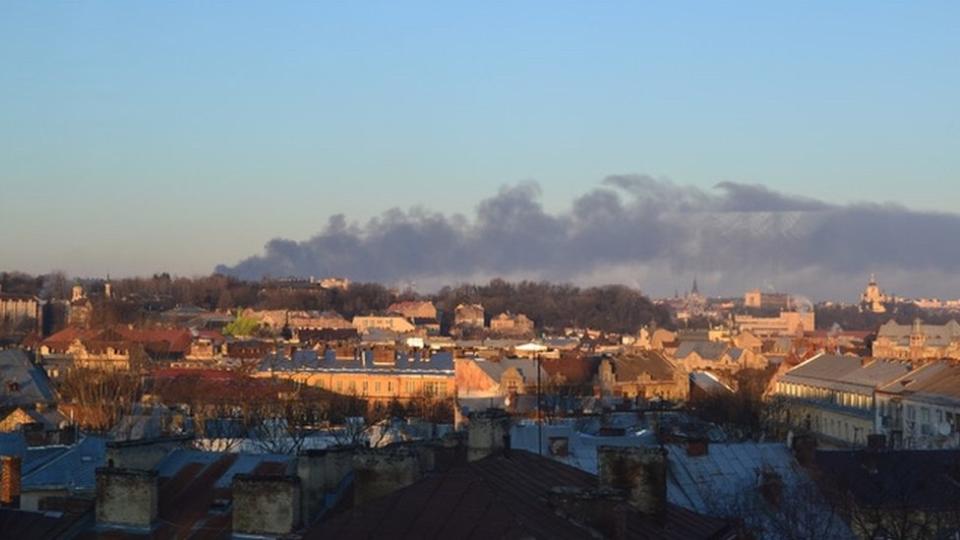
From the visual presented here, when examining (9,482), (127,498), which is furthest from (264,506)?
(9,482)

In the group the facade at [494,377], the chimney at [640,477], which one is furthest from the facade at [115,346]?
the chimney at [640,477]

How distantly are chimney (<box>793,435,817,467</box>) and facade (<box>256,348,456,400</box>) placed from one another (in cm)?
6717

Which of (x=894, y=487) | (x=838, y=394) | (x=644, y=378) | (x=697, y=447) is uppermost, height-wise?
(x=697, y=447)

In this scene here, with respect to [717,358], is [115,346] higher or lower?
higher

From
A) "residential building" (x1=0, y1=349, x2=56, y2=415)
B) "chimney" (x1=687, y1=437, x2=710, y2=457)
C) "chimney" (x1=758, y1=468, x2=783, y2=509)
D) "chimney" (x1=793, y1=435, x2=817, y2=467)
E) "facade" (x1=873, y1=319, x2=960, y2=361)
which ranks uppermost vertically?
"chimney" (x1=687, y1=437, x2=710, y2=457)

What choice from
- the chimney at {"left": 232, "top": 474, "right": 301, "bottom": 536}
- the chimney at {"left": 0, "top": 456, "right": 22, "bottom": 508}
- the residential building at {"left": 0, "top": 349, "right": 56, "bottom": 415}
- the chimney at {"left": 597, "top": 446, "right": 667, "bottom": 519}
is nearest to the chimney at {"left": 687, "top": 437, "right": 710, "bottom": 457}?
the chimney at {"left": 597, "top": 446, "right": 667, "bottom": 519}

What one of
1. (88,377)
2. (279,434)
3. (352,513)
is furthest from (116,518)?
(88,377)

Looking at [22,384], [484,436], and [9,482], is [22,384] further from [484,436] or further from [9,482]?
[484,436]

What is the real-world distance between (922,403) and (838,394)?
56.1 ft

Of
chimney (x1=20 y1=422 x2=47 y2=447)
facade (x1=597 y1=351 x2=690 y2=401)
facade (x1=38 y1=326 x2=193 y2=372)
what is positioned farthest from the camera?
facade (x1=38 y1=326 x2=193 y2=372)

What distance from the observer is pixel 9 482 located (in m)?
31.8

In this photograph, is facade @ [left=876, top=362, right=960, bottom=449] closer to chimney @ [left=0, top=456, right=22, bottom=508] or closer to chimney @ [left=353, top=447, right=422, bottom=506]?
chimney @ [left=0, top=456, right=22, bottom=508]

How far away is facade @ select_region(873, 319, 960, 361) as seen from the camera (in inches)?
5226

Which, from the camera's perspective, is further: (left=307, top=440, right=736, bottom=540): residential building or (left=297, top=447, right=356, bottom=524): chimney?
(left=297, top=447, right=356, bottom=524): chimney
